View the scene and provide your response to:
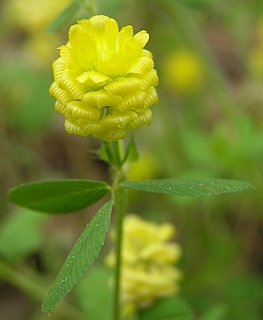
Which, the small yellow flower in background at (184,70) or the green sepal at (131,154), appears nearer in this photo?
the green sepal at (131,154)

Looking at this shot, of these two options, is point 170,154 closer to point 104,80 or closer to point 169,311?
point 169,311

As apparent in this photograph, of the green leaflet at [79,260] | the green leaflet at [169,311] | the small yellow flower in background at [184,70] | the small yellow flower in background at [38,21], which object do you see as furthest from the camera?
the small yellow flower in background at [184,70]

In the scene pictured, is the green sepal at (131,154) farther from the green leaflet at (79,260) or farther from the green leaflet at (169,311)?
the green leaflet at (169,311)

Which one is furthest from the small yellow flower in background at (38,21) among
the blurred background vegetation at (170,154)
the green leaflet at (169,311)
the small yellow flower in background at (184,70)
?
the green leaflet at (169,311)

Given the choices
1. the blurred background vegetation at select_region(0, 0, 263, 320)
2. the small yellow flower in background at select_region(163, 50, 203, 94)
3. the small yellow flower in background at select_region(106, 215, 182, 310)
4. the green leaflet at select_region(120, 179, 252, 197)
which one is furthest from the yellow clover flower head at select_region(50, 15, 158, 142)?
the small yellow flower in background at select_region(163, 50, 203, 94)

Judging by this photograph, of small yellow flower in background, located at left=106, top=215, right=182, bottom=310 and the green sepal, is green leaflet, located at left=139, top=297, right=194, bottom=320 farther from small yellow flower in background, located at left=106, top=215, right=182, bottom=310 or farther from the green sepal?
the green sepal

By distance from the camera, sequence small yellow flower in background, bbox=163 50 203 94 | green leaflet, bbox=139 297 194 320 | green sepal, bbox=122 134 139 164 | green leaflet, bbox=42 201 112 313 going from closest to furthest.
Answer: green leaflet, bbox=42 201 112 313 < green sepal, bbox=122 134 139 164 < green leaflet, bbox=139 297 194 320 < small yellow flower in background, bbox=163 50 203 94
